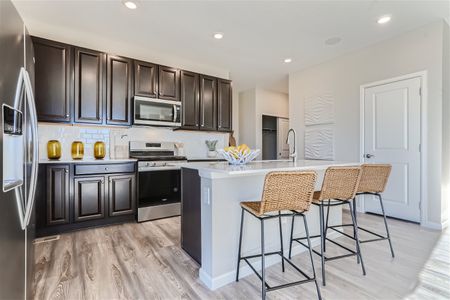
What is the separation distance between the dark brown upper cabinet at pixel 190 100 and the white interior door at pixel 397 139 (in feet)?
9.81

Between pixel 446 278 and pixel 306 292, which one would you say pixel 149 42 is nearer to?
pixel 306 292

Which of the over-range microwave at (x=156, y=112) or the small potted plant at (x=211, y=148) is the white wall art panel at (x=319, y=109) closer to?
the small potted plant at (x=211, y=148)

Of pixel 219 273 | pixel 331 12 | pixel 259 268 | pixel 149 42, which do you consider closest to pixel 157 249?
pixel 219 273

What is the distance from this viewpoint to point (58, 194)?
2.82 meters

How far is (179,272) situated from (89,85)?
285 centimetres

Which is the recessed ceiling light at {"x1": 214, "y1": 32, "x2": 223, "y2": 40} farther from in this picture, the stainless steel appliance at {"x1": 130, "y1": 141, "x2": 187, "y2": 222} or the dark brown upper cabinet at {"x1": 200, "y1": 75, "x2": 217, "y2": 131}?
the stainless steel appliance at {"x1": 130, "y1": 141, "x2": 187, "y2": 222}

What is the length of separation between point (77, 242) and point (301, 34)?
418 cm

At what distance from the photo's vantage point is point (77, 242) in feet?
8.63

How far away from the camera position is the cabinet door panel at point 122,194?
10.4 ft

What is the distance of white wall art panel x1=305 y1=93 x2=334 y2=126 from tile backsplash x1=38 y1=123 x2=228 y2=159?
77.5 inches

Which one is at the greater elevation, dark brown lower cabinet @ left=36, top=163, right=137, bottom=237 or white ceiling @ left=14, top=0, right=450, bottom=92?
white ceiling @ left=14, top=0, right=450, bottom=92

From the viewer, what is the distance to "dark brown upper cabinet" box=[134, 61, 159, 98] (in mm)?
3598

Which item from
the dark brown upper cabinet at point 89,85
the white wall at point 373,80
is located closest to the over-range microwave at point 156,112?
the dark brown upper cabinet at point 89,85

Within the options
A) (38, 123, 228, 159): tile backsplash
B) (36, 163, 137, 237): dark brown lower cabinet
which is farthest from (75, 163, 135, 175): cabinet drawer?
(38, 123, 228, 159): tile backsplash
